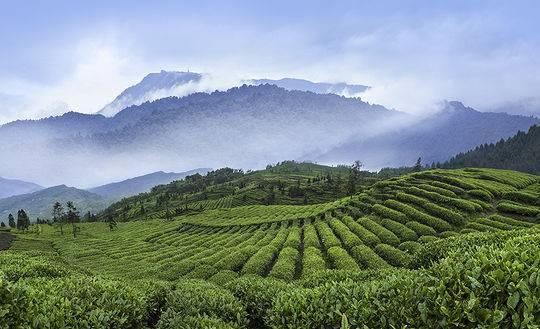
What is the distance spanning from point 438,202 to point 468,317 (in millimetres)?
67860

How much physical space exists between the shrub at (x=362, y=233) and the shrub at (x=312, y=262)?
25.3ft

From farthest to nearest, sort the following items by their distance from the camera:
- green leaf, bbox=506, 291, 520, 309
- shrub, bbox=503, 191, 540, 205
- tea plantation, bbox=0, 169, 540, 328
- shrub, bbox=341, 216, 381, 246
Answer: shrub, bbox=503, 191, 540, 205, shrub, bbox=341, 216, 381, 246, tea plantation, bbox=0, 169, 540, 328, green leaf, bbox=506, 291, 520, 309

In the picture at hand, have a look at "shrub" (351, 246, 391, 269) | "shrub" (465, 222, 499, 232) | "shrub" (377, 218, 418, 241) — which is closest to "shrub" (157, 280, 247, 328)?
"shrub" (351, 246, 391, 269)

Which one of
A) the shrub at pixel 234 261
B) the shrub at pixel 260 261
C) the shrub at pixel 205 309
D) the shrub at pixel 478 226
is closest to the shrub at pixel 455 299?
the shrub at pixel 205 309

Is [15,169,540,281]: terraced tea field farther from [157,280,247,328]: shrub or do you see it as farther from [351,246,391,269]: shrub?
[157,280,247,328]: shrub

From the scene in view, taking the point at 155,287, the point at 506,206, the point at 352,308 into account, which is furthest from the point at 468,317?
the point at 506,206

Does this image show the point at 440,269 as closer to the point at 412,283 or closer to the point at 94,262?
the point at 412,283

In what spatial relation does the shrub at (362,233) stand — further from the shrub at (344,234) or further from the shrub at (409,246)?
the shrub at (409,246)

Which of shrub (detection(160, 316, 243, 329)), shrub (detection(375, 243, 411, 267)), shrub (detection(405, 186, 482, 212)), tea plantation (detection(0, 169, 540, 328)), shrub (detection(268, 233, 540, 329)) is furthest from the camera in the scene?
shrub (detection(405, 186, 482, 212))

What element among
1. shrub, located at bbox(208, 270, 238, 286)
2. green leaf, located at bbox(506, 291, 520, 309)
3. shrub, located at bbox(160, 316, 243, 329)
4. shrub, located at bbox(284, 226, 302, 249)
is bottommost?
shrub, located at bbox(208, 270, 238, 286)

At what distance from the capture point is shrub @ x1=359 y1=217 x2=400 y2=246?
189 feet

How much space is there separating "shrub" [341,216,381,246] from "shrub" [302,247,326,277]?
25.3 feet

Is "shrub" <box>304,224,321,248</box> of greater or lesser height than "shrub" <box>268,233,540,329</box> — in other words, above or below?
below

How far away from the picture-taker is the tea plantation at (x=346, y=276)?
989cm
